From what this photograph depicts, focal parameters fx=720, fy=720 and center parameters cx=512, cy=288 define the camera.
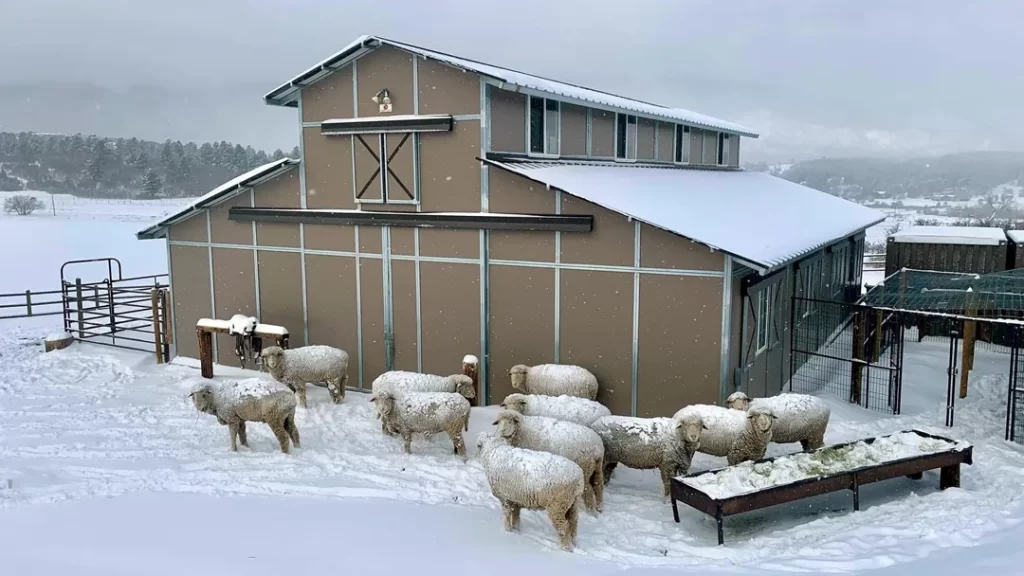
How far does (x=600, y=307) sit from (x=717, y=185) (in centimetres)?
1007

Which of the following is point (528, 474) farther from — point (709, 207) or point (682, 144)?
point (682, 144)

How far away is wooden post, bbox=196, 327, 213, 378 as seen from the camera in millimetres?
15625

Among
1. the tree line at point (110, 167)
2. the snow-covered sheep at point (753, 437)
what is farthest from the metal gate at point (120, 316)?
the tree line at point (110, 167)

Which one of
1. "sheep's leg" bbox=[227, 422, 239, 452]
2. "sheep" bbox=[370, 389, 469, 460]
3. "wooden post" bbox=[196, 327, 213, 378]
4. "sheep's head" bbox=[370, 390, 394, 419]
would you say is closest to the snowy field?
"sheep's leg" bbox=[227, 422, 239, 452]

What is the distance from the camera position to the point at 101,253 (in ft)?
152

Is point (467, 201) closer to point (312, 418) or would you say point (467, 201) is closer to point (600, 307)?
point (600, 307)

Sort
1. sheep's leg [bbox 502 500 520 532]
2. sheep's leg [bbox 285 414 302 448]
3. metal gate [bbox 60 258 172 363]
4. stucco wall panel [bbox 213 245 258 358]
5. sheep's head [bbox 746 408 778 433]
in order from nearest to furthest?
sheep's leg [bbox 502 500 520 532] < sheep's head [bbox 746 408 778 433] < sheep's leg [bbox 285 414 302 448] < stucco wall panel [bbox 213 245 258 358] < metal gate [bbox 60 258 172 363]

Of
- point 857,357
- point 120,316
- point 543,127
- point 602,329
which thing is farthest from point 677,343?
point 120,316

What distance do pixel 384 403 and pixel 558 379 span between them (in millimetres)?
3098

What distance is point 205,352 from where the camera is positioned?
51.6 feet

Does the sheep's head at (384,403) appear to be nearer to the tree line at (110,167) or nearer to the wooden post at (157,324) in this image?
the wooden post at (157,324)

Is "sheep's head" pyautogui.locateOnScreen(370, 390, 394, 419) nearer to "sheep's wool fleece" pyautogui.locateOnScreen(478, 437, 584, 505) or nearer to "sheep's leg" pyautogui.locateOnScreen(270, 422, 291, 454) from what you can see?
"sheep's leg" pyautogui.locateOnScreen(270, 422, 291, 454)

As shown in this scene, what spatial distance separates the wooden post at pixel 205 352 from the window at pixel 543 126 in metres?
8.06

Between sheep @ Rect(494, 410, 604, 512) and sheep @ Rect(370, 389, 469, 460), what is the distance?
1.82 meters
